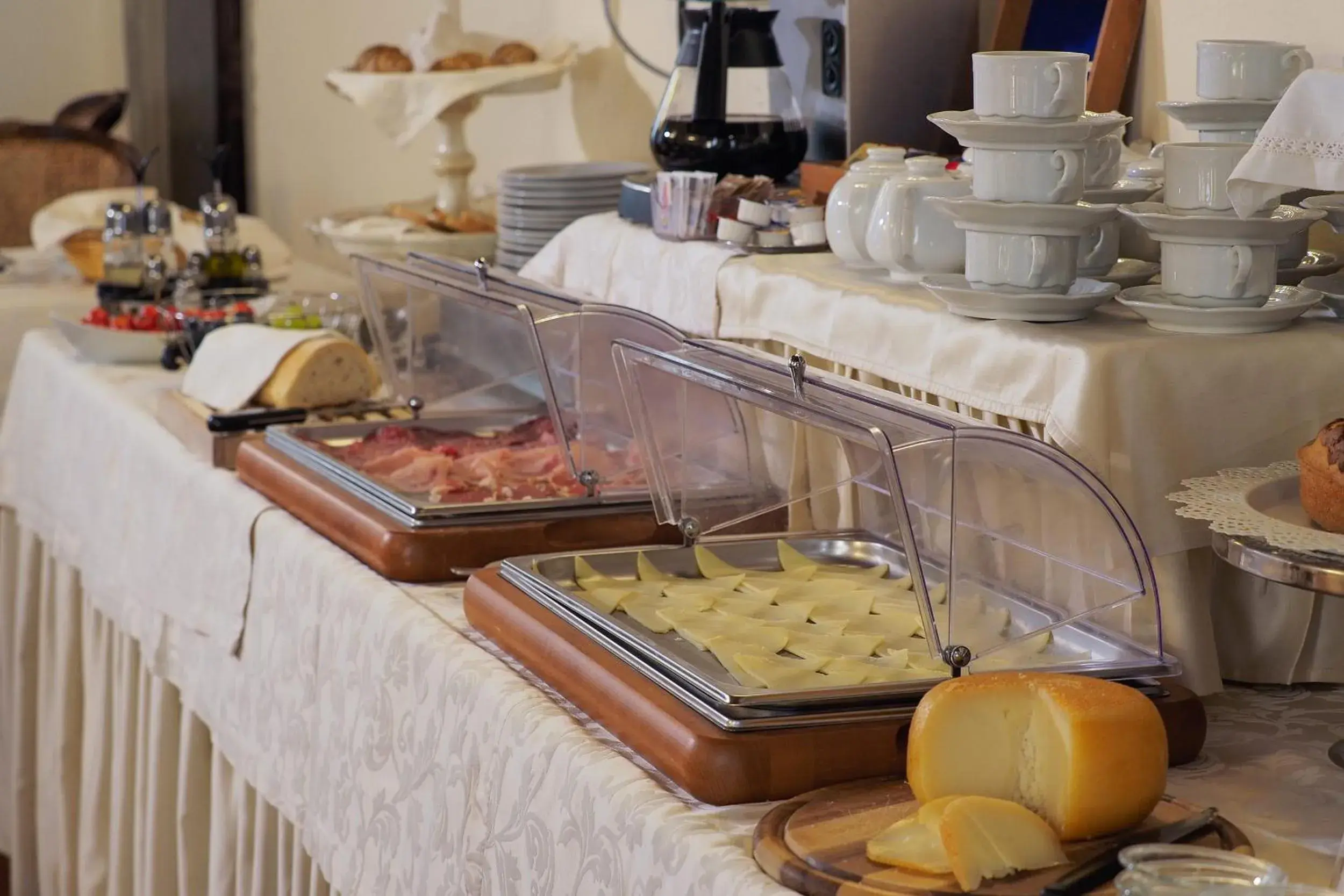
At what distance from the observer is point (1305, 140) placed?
90 cm

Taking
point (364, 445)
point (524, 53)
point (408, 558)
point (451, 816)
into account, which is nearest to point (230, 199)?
point (524, 53)

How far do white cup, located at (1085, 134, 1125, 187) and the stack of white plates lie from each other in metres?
0.84

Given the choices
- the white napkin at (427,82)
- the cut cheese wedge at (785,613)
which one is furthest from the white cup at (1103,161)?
the white napkin at (427,82)

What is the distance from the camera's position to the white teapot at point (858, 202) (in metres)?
1.29

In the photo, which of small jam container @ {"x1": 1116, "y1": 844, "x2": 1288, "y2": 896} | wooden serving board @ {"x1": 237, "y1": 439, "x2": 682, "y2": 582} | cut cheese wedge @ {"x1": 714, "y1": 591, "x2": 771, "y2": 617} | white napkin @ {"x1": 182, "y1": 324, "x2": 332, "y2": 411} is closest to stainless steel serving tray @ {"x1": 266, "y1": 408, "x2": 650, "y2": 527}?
wooden serving board @ {"x1": 237, "y1": 439, "x2": 682, "y2": 582}

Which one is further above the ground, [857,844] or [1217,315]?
[1217,315]

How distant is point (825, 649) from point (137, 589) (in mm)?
1038

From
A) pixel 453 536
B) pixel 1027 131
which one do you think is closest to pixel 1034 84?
pixel 1027 131

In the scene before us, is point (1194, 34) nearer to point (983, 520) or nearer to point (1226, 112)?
point (1226, 112)

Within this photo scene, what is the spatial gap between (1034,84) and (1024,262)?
4.5 inches

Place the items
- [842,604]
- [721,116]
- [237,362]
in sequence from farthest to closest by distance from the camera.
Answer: [237,362] < [721,116] < [842,604]

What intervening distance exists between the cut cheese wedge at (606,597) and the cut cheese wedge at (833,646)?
0.13 meters

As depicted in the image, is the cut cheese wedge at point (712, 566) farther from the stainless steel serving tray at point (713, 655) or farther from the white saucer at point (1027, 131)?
the white saucer at point (1027, 131)

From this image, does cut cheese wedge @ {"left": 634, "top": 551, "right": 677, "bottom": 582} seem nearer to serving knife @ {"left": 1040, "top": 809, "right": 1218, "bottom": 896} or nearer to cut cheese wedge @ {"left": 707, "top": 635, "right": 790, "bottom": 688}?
cut cheese wedge @ {"left": 707, "top": 635, "right": 790, "bottom": 688}
